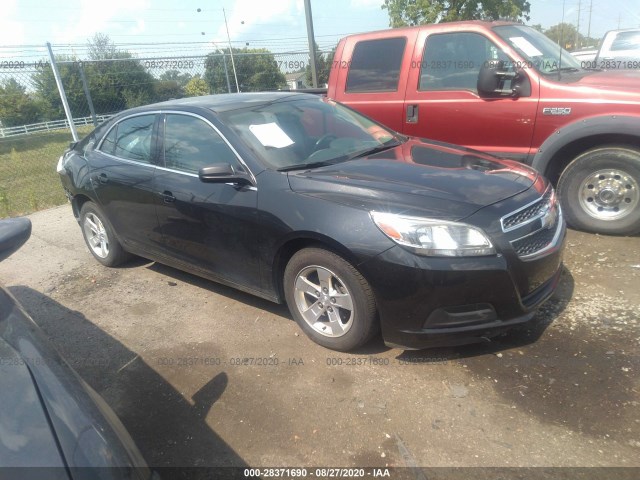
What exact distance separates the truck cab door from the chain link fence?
20.6 feet

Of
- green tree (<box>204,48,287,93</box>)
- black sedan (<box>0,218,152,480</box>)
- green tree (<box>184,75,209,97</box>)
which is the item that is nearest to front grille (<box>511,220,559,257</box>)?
black sedan (<box>0,218,152,480</box>)

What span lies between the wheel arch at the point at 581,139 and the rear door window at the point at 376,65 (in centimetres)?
174

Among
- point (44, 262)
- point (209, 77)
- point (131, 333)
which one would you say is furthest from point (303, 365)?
point (209, 77)

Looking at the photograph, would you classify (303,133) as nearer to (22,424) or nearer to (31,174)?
(22,424)

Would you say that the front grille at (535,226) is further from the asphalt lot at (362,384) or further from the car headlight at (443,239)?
the asphalt lot at (362,384)

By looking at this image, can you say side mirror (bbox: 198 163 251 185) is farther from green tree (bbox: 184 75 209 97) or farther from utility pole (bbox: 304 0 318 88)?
green tree (bbox: 184 75 209 97)

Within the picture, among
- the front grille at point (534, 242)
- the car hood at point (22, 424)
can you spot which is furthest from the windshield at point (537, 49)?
the car hood at point (22, 424)

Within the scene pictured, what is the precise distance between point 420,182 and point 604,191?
2.43 m

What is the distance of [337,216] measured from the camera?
275 centimetres

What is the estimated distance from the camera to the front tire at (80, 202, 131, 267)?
4555 mm

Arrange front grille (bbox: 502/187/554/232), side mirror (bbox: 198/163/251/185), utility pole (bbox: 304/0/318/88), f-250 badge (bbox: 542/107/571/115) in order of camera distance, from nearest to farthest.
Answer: front grille (bbox: 502/187/554/232) → side mirror (bbox: 198/163/251/185) → f-250 badge (bbox: 542/107/571/115) → utility pole (bbox: 304/0/318/88)

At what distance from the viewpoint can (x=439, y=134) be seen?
494cm

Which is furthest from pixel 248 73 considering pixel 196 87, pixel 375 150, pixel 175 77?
pixel 375 150

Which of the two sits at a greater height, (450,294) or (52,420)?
(52,420)
